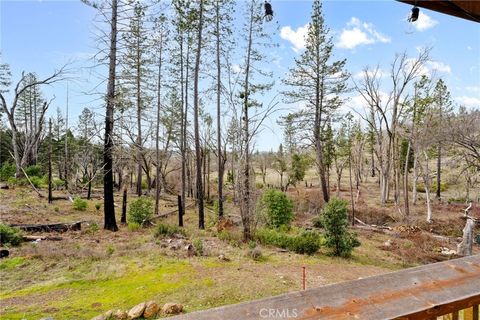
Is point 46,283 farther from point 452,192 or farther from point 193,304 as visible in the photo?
point 452,192

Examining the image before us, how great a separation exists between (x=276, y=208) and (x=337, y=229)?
3.13m

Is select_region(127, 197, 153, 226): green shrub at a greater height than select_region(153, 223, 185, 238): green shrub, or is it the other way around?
select_region(127, 197, 153, 226): green shrub

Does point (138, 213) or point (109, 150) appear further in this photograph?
point (138, 213)

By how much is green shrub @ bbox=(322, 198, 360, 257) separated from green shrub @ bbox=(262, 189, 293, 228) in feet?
9.34

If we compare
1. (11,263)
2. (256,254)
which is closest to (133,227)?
(11,263)

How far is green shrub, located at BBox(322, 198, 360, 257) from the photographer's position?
324 inches

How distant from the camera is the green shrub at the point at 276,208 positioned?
11.0 metres

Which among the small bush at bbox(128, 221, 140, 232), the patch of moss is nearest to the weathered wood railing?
the patch of moss

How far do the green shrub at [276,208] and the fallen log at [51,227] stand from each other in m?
6.55

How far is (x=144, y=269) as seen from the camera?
5.77 m

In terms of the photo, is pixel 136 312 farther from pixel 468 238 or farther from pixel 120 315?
pixel 468 238

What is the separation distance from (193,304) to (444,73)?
1951cm

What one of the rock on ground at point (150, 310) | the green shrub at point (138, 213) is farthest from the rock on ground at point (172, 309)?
the green shrub at point (138, 213)

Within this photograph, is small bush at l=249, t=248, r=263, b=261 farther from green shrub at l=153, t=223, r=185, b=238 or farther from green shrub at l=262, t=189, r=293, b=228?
green shrub at l=262, t=189, r=293, b=228
